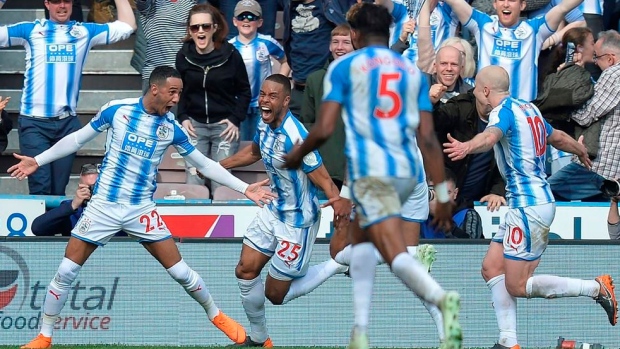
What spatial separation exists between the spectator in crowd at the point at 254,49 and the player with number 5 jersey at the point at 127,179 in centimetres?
299

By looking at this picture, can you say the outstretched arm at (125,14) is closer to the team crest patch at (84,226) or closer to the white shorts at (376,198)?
the team crest patch at (84,226)

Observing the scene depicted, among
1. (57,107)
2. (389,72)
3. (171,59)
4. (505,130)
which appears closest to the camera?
(389,72)

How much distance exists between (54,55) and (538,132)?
16.7ft

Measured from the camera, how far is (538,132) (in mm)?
9078

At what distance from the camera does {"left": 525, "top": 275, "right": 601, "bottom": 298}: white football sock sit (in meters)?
9.21

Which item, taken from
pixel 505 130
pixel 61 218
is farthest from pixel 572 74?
pixel 61 218

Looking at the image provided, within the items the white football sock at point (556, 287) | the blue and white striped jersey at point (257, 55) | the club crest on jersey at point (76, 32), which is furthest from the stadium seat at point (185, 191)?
the white football sock at point (556, 287)

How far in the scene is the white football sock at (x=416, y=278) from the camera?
6.88 metres

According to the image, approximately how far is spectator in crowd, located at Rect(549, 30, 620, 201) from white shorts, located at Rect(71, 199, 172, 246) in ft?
13.3

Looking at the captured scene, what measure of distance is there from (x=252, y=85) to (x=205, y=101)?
825mm

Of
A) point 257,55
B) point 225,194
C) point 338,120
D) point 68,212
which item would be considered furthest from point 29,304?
point 257,55

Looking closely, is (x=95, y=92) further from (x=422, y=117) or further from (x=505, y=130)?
(x=422, y=117)

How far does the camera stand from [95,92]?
46.4 feet

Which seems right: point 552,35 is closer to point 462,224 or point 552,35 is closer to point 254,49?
point 462,224
